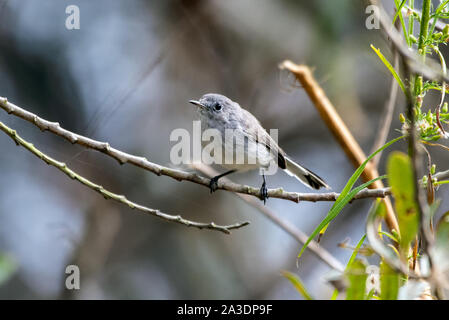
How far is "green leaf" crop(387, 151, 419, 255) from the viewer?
2.54 feet

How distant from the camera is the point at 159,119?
536cm

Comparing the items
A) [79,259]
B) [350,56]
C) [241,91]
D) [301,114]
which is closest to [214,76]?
[241,91]

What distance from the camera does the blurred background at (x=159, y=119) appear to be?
194 inches

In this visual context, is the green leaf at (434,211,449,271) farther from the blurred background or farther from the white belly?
the blurred background

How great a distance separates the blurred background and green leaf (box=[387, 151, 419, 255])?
398 cm

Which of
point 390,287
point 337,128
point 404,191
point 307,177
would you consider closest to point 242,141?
point 307,177

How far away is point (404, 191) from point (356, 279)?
0.20 metres

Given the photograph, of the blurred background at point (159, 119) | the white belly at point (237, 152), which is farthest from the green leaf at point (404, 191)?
the blurred background at point (159, 119)

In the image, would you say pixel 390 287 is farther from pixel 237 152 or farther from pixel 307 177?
pixel 307 177

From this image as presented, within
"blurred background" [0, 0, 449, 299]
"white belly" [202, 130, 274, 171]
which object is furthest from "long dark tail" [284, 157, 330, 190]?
"blurred background" [0, 0, 449, 299]

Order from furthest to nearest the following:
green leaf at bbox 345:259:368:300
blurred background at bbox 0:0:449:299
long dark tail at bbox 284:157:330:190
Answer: blurred background at bbox 0:0:449:299
long dark tail at bbox 284:157:330:190
green leaf at bbox 345:259:368:300

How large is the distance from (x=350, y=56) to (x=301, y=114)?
33.3 inches
